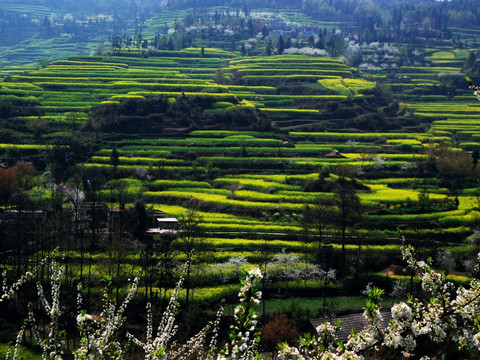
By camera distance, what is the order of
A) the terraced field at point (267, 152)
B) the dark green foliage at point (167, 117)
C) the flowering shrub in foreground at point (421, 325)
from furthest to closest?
1. the dark green foliage at point (167, 117)
2. the terraced field at point (267, 152)
3. the flowering shrub in foreground at point (421, 325)

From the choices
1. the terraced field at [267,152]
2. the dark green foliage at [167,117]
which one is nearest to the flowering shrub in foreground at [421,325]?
the terraced field at [267,152]

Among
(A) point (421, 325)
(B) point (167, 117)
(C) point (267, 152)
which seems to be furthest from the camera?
(B) point (167, 117)

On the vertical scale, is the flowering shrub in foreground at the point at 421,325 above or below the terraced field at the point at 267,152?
above

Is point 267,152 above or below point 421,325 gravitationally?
below

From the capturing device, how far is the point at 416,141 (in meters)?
68.6

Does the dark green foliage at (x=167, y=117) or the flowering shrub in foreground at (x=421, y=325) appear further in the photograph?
the dark green foliage at (x=167, y=117)

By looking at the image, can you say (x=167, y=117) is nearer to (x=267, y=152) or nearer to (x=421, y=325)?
(x=267, y=152)

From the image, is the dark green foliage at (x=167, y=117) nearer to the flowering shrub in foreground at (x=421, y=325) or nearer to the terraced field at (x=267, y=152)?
the terraced field at (x=267, y=152)

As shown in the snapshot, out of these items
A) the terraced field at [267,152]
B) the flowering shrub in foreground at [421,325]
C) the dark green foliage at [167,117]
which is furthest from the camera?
the dark green foliage at [167,117]

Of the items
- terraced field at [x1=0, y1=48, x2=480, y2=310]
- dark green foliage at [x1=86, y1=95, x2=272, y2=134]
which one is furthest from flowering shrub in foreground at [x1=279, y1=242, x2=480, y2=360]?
dark green foliage at [x1=86, y1=95, x2=272, y2=134]

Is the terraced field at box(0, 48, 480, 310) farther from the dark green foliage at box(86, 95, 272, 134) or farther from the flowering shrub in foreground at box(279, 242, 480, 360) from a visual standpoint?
the flowering shrub in foreground at box(279, 242, 480, 360)

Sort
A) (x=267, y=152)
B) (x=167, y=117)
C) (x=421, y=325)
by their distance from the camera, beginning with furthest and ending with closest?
(x=167, y=117) < (x=267, y=152) < (x=421, y=325)

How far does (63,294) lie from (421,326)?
1010 inches

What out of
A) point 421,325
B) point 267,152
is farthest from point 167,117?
point 421,325
